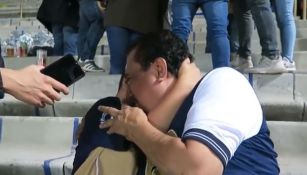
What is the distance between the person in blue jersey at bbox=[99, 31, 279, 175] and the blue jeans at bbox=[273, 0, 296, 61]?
185 cm

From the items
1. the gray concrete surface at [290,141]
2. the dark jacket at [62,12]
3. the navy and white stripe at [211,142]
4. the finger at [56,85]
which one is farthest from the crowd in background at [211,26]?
the navy and white stripe at [211,142]

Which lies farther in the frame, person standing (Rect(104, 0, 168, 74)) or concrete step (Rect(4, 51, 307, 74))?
concrete step (Rect(4, 51, 307, 74))

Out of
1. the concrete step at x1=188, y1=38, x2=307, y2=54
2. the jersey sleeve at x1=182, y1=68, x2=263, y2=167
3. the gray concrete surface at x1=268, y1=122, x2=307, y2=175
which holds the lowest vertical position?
the gray concrete surface at x1=268, y1=122, x2=307, y2=175

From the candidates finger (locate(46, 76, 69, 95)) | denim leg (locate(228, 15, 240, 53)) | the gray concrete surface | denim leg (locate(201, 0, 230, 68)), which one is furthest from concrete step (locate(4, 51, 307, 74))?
finger (locate(46, 76, 69, 95))

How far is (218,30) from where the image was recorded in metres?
3.32

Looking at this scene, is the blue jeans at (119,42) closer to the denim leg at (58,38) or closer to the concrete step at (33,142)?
the concrete step at (33,142)

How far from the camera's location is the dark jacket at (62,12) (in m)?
4.95

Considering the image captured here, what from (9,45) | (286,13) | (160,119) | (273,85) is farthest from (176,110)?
(9,45)

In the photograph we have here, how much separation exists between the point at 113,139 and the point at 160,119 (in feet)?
0.57

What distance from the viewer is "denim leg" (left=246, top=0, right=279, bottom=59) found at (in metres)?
3.38

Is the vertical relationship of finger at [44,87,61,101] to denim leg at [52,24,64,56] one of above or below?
above

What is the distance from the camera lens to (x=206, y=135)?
143cm

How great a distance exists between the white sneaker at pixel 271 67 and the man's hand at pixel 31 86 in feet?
6.25

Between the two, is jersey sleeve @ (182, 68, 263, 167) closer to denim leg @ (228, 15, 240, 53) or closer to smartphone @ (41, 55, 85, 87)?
smartphone @ (41, 55, 85, 87)
